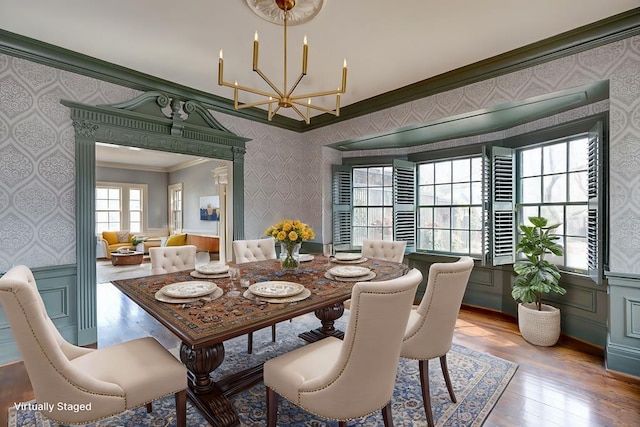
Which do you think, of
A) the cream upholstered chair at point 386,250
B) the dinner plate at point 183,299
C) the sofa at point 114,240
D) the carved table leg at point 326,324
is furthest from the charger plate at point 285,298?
the sofa at point 114,240

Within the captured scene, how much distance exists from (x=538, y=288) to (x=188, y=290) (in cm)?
307

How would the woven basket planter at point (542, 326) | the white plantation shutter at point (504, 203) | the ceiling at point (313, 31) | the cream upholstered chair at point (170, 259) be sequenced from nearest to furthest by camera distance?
the ceiling at point (313, 31) → the cream upholstered chair at point (170, 259) → the woven basket planter at point (542, 326) → the white plantation shutter at point (504, 203)

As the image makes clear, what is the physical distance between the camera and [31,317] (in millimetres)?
1189

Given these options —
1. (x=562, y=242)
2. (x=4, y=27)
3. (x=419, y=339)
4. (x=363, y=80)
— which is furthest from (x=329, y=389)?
(x=4, y=27)

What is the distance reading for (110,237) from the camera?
8.23 m

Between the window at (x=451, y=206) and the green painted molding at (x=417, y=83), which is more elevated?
the green painted molding at (x=417, y=83)

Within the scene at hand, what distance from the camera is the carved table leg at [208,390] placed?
172cm

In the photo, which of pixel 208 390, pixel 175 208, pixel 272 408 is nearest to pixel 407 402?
pixel 272 408

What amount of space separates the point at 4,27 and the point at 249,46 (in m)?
1.91

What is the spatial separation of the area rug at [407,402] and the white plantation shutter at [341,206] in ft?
7.43

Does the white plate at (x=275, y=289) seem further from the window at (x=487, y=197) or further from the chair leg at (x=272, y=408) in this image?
the window at (x=487, y=197)

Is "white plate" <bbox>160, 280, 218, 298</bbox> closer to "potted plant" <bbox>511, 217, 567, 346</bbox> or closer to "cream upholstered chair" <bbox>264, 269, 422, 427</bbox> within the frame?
"cream upholstered chair" <bbox>264, 269, 422, 427</bbox>

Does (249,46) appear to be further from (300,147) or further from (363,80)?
(300,147)

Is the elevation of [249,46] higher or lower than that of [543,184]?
higher
